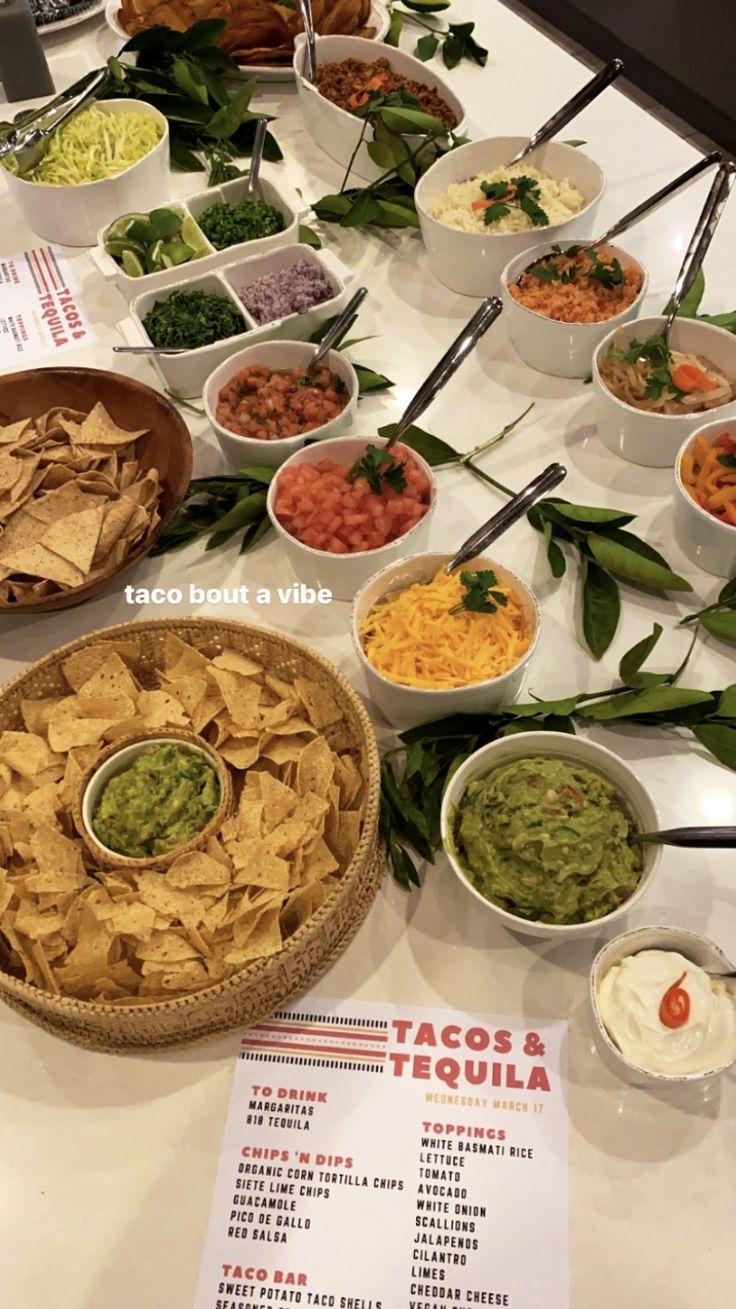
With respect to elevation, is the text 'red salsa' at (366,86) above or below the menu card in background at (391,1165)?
above

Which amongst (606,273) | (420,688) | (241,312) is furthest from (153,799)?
(606,273)

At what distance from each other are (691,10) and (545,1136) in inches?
160

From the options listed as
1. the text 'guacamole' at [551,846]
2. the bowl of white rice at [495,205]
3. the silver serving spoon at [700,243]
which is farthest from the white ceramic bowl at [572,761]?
the bowl of white rice at [495,205]

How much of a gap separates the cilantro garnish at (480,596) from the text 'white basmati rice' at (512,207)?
0.95 m

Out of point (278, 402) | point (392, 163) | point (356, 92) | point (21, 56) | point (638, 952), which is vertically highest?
point (21, 56)

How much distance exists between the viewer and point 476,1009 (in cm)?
123

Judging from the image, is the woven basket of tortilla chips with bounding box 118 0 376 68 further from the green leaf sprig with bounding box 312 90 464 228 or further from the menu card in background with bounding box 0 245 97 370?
the menu card in background with bounding box 0 245 97 370

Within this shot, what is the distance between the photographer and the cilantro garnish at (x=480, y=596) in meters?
1.35

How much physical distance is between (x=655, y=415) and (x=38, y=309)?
143cm

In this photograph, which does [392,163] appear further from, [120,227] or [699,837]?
[699,837]

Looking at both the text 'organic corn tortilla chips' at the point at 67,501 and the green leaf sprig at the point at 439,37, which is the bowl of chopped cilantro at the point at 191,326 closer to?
the text 'organic corn tortilla chips' at the point at 67,501

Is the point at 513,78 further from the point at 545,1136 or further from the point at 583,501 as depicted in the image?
the point at 545,1136

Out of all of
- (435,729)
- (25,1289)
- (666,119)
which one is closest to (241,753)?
(435,729)

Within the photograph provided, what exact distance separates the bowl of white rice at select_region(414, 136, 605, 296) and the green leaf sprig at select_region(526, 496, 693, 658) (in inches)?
25.9
